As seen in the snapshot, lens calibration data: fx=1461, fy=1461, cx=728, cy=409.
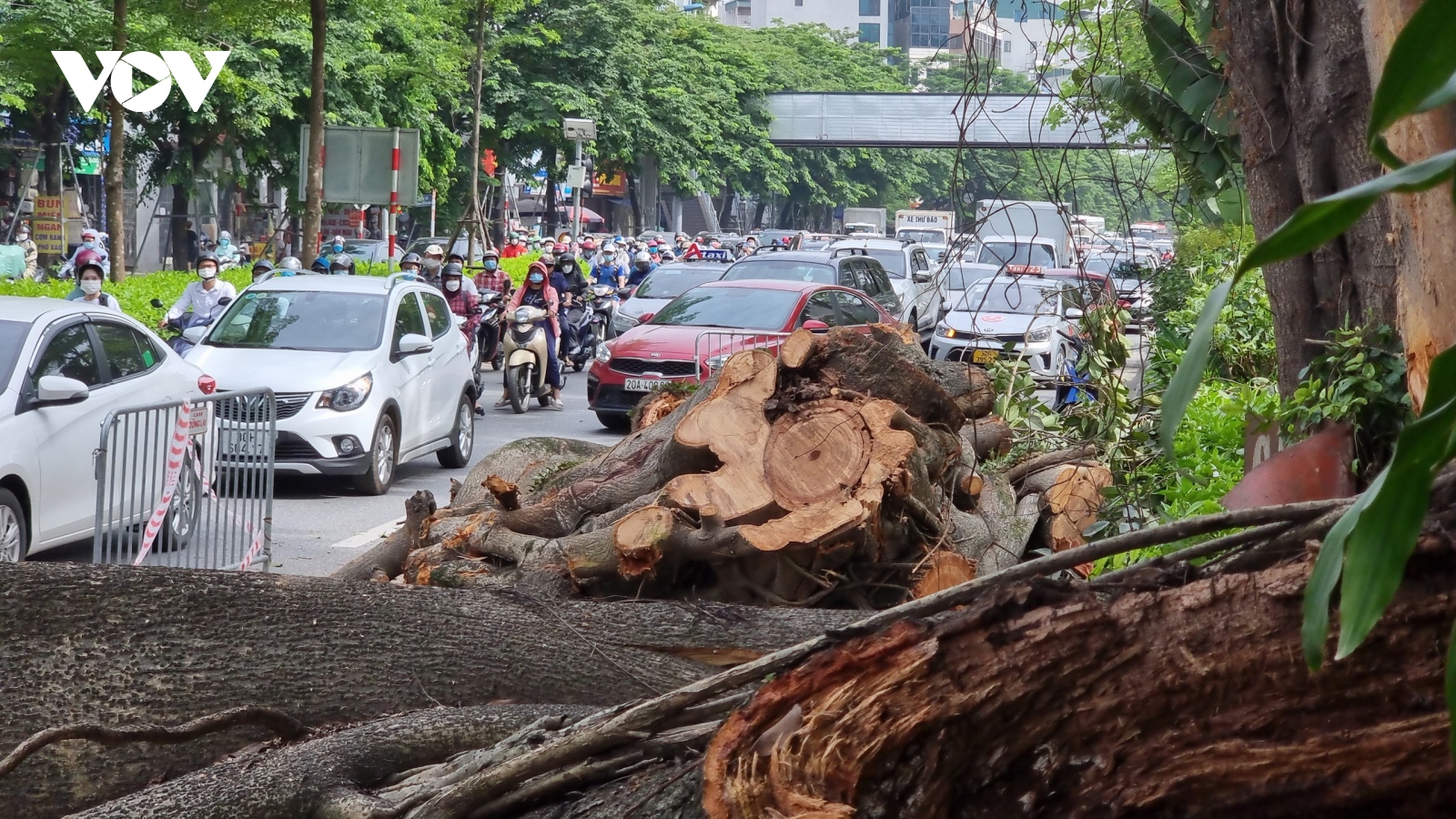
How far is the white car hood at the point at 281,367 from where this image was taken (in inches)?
437

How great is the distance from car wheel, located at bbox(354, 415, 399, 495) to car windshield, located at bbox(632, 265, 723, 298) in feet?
32.1

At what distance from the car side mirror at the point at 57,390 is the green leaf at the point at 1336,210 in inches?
306

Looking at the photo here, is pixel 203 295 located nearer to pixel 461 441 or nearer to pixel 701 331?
pixel 461 441

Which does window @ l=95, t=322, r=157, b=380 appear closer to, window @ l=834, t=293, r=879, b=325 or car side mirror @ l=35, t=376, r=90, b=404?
car side mirror @ l=35, t=376, r=90, b=404

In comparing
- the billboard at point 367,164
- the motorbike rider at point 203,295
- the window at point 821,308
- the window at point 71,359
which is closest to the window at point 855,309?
the window at point 821,308

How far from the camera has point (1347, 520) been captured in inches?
56.2

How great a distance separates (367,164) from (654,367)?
8.13 m

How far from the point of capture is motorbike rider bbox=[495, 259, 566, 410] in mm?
16984

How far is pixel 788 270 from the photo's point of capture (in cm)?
1989

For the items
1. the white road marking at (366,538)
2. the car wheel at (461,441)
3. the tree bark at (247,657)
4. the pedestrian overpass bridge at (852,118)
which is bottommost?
the white road marking at (366,538)

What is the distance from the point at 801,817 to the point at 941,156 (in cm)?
6233

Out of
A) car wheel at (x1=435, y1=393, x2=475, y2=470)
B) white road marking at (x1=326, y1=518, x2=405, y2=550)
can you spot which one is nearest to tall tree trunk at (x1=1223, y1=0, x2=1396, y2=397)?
white road marking at (x1=326, y1=518, x2=405, y2=550)

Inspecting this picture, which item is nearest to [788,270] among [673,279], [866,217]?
[673,279]

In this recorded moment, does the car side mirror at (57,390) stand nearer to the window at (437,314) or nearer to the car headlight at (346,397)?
the car headlight at (346,397)
